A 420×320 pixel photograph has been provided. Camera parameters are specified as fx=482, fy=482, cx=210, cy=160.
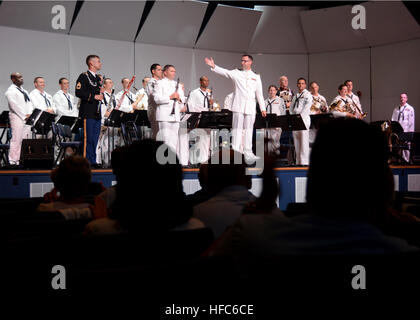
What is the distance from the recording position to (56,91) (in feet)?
40.0

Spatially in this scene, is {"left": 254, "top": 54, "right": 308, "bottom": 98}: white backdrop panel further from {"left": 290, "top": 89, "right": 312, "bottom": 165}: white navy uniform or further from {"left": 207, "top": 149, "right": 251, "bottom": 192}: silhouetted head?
{"left": 207, "top": 149, "right": 251, "bottom": 192}: silhouetted head

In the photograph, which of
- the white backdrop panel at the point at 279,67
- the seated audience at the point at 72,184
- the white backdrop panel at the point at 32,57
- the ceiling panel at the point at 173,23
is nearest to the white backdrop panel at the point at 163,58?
the ceiling panel at the point at 173,23

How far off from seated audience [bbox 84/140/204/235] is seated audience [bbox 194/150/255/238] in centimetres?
54

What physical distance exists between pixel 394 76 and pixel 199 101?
671cm

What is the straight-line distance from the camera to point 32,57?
465 inches

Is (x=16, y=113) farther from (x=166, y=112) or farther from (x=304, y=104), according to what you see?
(x=304, y=104)

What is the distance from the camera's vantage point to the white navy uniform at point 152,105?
8883mm

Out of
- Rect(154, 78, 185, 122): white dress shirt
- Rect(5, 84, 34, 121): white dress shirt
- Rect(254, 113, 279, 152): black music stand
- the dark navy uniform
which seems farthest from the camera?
Rect(5, 84, 34, 121): white dress shirt

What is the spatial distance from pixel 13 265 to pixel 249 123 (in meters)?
8.25

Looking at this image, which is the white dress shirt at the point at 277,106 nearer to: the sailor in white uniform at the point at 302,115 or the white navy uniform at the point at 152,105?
the sailor in white uniform at the point at 302,115

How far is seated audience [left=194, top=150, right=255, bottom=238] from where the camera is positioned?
2.38 metres

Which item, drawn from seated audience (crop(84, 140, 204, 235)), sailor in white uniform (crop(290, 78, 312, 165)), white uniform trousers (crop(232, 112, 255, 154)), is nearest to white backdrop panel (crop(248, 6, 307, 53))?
sailor in white uniform (crop(290, 78, 312, 165))

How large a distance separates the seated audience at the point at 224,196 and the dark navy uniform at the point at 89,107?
5980 millimetres
